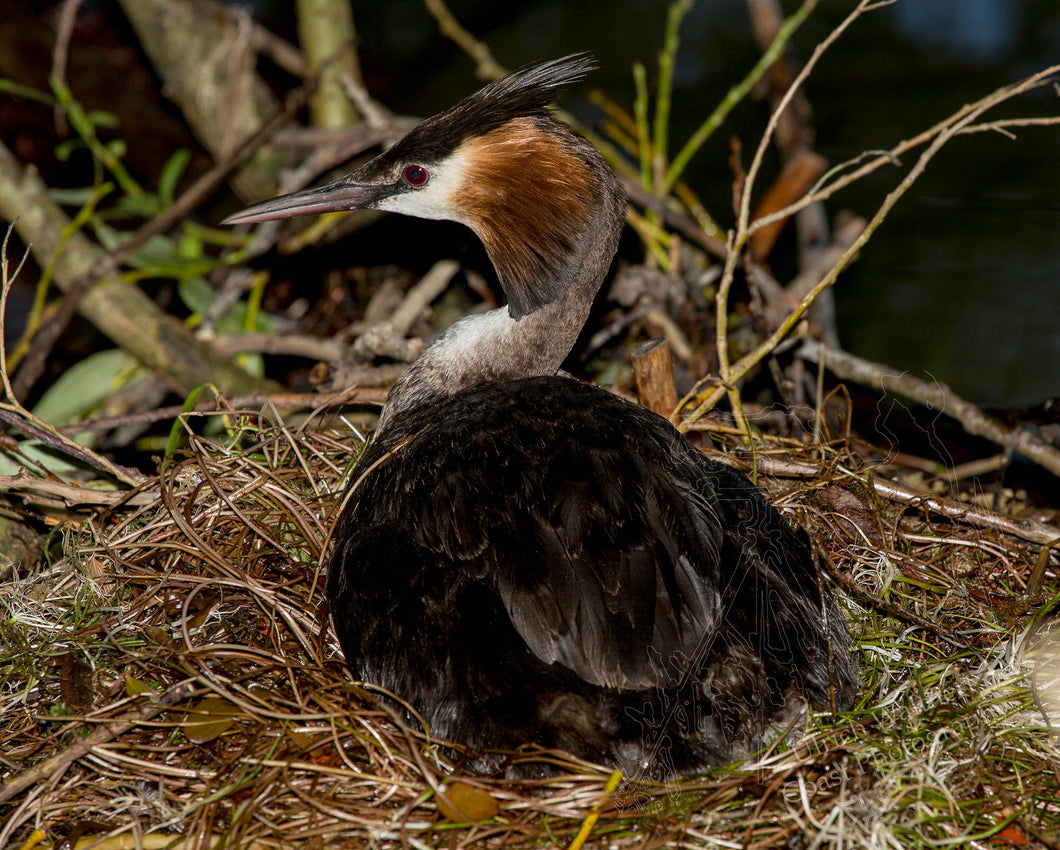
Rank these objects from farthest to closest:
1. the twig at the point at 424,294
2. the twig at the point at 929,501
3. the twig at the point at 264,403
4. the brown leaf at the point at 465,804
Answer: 1. the twig at the point at 424,294
2. the twig at the point at 264,403
3. the twig at the point at 929,501
4. the brown leaf at the point at 465,804

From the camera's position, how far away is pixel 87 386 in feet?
14.0

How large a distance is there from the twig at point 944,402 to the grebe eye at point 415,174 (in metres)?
1.67

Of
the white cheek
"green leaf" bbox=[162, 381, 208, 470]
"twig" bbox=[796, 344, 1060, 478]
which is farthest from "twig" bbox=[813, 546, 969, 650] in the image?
"green leaf" bbox=[162, 381, 208, 470]

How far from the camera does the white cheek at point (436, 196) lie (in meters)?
3.15

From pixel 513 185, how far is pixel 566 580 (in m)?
1.41

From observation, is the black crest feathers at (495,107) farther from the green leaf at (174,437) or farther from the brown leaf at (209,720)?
the brown leaf at (209,720)

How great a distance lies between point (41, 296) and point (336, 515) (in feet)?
7.66

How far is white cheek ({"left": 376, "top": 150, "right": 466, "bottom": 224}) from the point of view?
10.3 ft

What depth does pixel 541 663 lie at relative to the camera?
89.3 inches

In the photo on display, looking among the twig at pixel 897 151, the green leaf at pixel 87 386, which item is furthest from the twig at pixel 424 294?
the twig at pixel 897 151

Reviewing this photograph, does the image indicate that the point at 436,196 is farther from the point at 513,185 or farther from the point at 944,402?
the point at 944,402

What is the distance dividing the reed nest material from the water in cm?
262

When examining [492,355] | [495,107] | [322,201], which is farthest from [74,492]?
[495,107]

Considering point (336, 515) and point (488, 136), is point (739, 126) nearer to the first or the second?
point (488, 136)
